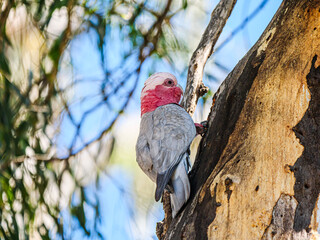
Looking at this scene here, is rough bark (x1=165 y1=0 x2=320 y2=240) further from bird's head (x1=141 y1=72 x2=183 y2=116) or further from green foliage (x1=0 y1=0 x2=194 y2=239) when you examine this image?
→ green foliage (x1=0 y1=0 x2=194 y2=239)

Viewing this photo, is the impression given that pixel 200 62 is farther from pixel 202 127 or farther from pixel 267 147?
pixel 267 147

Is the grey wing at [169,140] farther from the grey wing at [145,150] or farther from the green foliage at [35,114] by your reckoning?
the green foliage at [35,114]

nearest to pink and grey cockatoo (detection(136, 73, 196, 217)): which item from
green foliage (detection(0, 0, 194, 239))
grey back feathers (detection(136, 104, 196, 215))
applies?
grey back feathers (detection(136, 104, 196, 215))

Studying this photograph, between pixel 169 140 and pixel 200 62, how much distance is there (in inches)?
13.3

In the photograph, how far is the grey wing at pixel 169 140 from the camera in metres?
1.09

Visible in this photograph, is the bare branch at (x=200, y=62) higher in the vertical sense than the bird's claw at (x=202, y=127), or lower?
higher

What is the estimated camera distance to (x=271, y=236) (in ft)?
2.92

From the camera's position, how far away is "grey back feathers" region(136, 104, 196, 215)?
1.06 metres

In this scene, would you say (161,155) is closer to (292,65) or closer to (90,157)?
(292,65)

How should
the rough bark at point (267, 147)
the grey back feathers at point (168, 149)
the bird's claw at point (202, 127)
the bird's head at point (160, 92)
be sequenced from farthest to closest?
the bird's head at point (160, 92) < the bird's claw at point (202, 127) < the grey back feathers at point (168, 149) < the rough bark at point (267, 147)

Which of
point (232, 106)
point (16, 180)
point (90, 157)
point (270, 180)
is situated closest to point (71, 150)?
point (90, 157)

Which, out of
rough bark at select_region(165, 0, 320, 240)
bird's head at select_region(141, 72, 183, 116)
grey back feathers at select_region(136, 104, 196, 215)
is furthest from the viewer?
bird's head at select_region(141, 72, 183, 116)

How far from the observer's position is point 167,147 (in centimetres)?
113

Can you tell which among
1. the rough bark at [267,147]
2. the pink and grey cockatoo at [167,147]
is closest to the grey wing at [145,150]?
the pink and grey cockatoo at [167,147]
